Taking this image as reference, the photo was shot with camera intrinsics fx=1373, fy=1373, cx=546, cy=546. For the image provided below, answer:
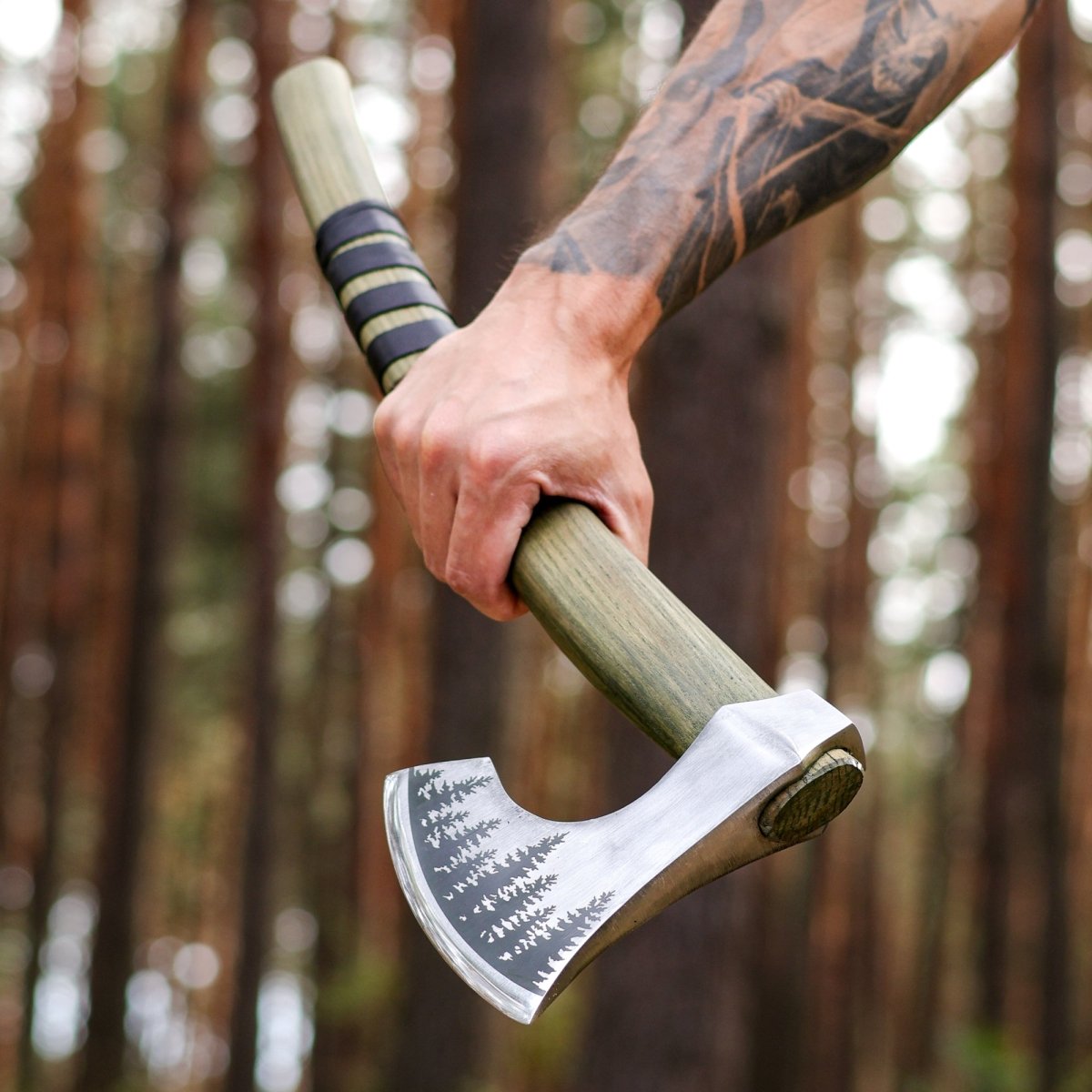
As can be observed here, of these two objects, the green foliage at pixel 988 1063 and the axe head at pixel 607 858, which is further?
the green foliage at pixel 988 1063

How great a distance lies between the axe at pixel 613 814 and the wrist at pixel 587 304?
0.16m

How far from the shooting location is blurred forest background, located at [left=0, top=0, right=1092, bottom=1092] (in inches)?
274

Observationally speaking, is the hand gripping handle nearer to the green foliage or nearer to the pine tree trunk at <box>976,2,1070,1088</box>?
the green foliage

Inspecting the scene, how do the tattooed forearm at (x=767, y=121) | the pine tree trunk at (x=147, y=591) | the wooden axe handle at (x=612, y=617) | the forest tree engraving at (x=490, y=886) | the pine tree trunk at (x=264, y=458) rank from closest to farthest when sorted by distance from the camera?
the forest tree engraving at (x=490, y=886), the wooden axe handle at (x=612, y=617), the tattooed forearm at (x=767, y=121), the pine tree trunk at (x=147, y=591), the pine tree trunk at (x=264, y=458)

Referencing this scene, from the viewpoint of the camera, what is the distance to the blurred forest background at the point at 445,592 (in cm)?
696

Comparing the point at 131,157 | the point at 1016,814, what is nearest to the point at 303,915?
the point at 131,157

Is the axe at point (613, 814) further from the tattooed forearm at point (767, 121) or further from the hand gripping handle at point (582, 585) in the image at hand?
the tattooed forearm at point (767, 121)

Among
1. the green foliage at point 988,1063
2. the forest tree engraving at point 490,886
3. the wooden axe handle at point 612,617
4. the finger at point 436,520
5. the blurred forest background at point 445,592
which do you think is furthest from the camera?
the green foliage at point 988,1063

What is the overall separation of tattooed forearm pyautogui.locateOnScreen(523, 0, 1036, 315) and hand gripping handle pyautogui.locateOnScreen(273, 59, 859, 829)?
0.20m

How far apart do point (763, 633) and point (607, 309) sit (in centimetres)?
456

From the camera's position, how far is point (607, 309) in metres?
1.27

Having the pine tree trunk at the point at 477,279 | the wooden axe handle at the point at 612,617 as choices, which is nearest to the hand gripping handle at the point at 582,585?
the wooden axe handle at the point at 612,617

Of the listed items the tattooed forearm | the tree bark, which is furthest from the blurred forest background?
the tattooed forearm

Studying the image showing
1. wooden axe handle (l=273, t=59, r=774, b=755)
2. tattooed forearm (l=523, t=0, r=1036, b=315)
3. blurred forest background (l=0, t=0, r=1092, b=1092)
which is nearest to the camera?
wooden axe handle (l=273, t=59, r=774, b=755)
